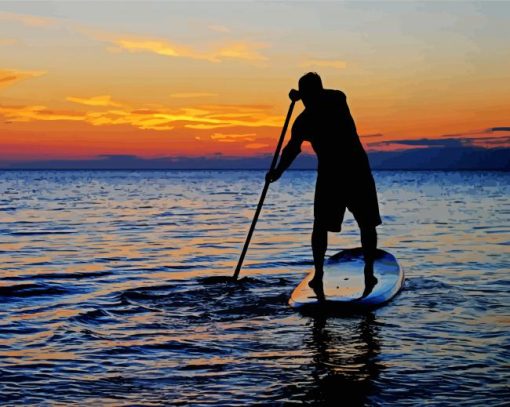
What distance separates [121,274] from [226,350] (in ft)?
21.2

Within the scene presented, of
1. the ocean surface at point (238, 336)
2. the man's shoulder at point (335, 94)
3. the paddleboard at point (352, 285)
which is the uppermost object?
the man's shoulder at point (335, 94)

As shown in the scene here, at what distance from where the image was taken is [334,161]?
26.3ft

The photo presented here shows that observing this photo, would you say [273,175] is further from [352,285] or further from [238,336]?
[238,336]

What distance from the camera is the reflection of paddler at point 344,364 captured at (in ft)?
17.2

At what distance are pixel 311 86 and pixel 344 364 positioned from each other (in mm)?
3308

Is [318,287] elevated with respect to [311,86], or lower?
lower

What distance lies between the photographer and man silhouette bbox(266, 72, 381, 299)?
7.93 meters

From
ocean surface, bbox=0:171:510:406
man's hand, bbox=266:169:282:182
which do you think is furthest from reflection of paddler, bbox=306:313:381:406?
→ man's hand, bbox=266:169:282:182

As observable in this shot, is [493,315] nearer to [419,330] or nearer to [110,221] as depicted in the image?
[419,330]

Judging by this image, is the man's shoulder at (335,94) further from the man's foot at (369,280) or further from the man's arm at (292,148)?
the man's foot at (369,280)

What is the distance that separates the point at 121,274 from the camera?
12.8 metres

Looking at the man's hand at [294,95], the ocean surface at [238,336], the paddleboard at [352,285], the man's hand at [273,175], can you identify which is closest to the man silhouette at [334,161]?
the paddleboard at [352,285]

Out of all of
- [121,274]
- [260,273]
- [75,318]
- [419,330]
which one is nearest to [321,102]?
[419,330]

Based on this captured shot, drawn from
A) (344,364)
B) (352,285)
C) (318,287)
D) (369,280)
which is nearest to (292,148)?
(318,287)
